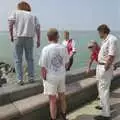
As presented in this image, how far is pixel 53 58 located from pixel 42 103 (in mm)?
978

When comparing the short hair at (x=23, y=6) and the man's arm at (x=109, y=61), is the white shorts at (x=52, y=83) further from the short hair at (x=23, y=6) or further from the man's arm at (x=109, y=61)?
the short hair at (x=23, y=6)

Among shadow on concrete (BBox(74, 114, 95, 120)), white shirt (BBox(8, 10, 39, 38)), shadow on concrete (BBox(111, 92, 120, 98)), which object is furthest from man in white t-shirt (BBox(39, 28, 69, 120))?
shadow on concrete (BBox(111, 92, 120, 98))

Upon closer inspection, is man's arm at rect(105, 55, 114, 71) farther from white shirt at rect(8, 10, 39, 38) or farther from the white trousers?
white shirt at rect(8, 10, 39, 38)

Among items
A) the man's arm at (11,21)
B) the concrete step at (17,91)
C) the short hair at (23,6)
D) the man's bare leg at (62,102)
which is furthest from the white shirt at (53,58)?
the short hair at (23,6)

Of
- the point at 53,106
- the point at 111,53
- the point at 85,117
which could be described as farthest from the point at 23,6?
the point at 85,117

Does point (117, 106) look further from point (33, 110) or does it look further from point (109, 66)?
point (33, 110)

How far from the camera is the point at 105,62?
6387 mm

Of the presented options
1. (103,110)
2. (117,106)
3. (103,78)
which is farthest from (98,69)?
(117,106)

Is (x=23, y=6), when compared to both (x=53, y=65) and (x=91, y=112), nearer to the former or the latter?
(x=53, y=65)

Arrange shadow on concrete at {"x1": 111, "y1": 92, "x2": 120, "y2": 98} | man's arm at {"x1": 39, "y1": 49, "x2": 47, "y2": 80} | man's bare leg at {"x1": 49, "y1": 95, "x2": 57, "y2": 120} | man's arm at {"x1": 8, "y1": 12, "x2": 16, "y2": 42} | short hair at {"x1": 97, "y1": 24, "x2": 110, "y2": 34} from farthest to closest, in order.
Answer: shadow on concrete at {"x1": 111, "y1": 92, "x2": 120, "y2": 98} < man's arm at {"x1": 8, "y1": 12, "x2": 16, "y2": 42} < short hair at {"x1": 97, "y1": 24, "x2": 110, "y2": 34} < man's bare leg at {"x1": 49, "y1": 95, "x2": 57, "y2": 120} < man's arm at {"x1": 39, "y1": 49, "x2": 47, "y2": 80}

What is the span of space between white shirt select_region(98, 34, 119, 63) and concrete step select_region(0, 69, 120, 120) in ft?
3.95

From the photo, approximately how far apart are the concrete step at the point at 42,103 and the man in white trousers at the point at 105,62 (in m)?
0.89

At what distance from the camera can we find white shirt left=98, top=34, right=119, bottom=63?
6250 millimetres

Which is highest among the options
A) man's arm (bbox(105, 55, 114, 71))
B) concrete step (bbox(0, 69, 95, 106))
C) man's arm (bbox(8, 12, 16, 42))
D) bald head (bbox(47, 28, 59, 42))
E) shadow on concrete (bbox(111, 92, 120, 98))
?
man's arm (bbox(8, 12, 16, 42))
